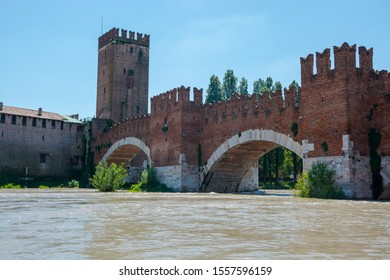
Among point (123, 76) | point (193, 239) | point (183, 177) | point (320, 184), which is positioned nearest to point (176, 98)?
point (183, 177)

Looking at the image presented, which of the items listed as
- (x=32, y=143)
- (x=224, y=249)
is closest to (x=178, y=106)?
(x=32, y=143)

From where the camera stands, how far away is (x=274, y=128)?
24.4 m

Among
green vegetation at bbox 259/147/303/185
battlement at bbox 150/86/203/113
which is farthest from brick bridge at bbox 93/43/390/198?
green vegetation at bbox 259/147/303/185

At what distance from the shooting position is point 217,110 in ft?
96.8

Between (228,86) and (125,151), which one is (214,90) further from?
(125,151)

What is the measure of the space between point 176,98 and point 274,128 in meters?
9.34

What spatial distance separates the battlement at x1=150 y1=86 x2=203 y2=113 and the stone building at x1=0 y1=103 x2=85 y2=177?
55.9 feet

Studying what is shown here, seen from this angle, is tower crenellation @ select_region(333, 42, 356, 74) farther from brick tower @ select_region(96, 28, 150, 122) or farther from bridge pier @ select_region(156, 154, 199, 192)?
brick tower @ select_region(96, 28, 150, 122)

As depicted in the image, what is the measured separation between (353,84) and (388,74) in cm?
193

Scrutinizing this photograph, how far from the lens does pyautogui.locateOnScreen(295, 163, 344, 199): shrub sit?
19.7m

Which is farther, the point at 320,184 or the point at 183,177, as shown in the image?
the point at 183,177

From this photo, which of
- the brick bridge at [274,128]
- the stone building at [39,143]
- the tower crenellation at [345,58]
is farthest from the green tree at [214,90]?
the tower crenellation at [345,58]

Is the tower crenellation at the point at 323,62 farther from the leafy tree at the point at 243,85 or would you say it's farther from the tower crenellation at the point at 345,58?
the leafy tree at the point at 243,85

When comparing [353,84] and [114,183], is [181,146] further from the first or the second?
[353,84]
